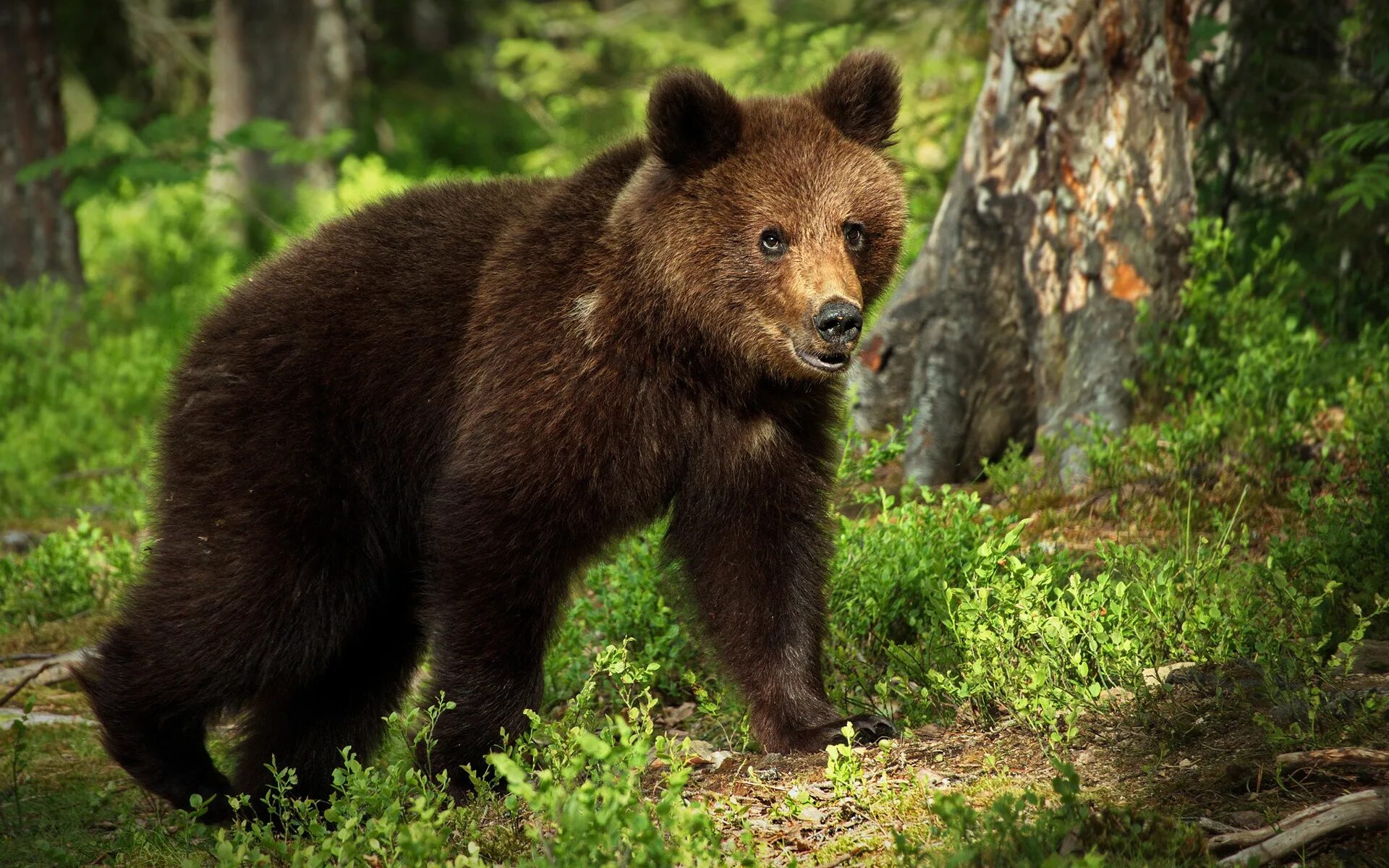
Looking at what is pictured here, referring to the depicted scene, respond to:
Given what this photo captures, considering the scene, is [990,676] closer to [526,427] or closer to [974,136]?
[526,427]

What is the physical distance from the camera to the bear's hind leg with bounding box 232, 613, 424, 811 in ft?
18.2

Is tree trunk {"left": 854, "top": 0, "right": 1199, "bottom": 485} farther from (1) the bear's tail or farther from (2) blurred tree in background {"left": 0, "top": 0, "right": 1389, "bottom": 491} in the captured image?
(1) the bear's tail

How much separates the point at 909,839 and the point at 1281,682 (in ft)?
4.56

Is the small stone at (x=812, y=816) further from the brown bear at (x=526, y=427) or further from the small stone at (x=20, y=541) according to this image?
the small stone at (x=20, y=541)

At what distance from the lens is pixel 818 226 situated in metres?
4.91

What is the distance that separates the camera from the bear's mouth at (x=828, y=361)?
4723 mm

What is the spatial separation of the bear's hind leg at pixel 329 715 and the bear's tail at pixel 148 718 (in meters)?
0.38

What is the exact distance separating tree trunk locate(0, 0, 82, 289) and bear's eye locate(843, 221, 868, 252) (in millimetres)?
9475

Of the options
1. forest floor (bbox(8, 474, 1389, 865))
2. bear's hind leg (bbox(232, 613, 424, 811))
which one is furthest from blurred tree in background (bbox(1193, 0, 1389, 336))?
bear's hind leg (bbox(232, 613, 424, 811))

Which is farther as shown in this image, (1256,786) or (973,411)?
(973,411)

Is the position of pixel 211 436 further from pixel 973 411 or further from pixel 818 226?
pixel 973 411

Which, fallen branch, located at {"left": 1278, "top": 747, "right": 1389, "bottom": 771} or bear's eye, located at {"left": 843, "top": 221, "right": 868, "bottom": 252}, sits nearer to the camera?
fallen branch, located at {"left": 1278, "top": 747, "right": 1389, "bottom": 771}

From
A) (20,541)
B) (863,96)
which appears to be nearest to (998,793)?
(863,96)

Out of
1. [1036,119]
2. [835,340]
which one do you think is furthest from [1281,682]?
[1036,119]
